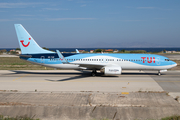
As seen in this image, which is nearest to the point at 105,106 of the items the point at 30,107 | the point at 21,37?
the point at 30,107

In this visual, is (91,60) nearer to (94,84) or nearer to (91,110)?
(94,84)

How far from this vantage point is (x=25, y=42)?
27375mm

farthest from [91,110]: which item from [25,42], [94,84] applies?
[25,42]

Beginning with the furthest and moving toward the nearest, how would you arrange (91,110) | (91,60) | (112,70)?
(91,60), (112,70), (91,110)

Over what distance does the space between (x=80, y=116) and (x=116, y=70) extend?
14.3 meters

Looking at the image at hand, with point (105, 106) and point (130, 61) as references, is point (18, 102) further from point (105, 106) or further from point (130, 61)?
point (130, 61)

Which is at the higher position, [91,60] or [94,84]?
[91,60]

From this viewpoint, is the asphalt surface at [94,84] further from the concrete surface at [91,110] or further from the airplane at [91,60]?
the concrete surface at [91,110]

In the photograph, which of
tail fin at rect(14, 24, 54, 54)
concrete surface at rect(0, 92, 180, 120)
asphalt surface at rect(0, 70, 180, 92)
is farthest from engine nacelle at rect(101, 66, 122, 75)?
concrete surface at rect(0, 92, 180, 120)

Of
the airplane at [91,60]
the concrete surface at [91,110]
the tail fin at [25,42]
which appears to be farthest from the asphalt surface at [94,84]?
the concrete surface at [91,110]

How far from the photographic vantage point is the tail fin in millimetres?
27094

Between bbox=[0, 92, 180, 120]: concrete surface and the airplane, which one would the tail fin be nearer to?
the airplane

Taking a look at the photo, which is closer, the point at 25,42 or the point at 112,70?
the point at 112,70

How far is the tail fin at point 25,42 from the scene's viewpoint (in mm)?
27094
